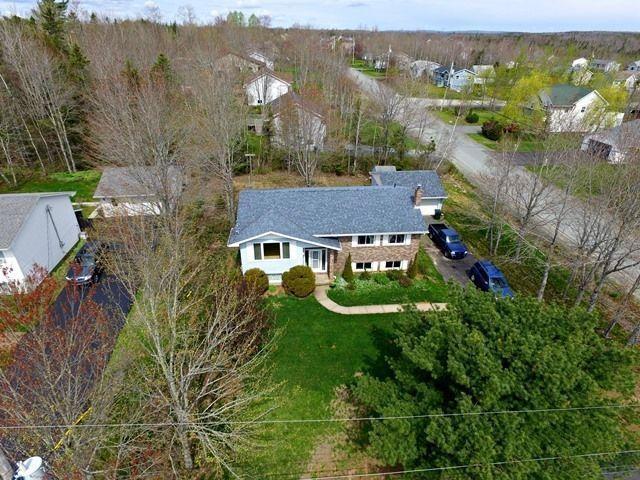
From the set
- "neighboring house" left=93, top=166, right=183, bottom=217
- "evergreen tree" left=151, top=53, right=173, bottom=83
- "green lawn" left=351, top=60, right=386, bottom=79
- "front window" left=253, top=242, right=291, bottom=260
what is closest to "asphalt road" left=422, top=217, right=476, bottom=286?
"front window" left=253, top=242, right=291, bottom=260

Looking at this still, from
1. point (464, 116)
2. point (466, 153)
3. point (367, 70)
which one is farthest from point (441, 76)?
point (466, 153)

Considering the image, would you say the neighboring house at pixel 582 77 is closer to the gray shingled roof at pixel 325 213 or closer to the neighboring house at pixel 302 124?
the neighboring house at pixel 302 124

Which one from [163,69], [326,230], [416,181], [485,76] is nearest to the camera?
[326,230]

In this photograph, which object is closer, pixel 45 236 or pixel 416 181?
pixel 45 236

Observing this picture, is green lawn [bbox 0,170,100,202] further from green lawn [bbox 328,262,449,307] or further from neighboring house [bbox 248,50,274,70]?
neighboring house [bbox 248,50,274,70]

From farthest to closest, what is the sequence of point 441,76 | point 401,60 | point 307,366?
point 441,76 → point 401,60 → point 307,366

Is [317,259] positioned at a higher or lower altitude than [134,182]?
lower

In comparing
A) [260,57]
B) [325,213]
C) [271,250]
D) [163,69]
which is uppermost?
[163,69]

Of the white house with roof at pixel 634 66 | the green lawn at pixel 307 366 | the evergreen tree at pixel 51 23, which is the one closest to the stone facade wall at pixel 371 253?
the green lawn at pixel 307 366

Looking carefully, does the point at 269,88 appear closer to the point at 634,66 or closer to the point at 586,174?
the point at 586,174
